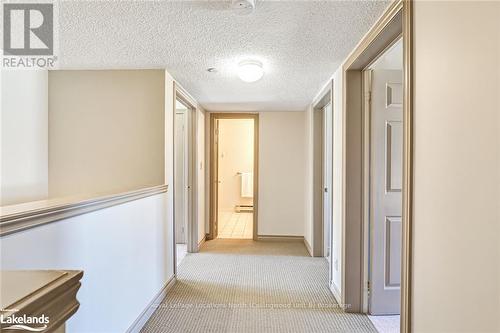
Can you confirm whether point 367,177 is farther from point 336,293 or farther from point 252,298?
point 252,298

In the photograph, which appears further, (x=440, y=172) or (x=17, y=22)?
(x=17, y=22)

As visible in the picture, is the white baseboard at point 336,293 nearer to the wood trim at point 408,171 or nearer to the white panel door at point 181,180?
the wood trim at point 408,171

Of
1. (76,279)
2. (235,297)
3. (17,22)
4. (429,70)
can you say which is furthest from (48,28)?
(235,297)

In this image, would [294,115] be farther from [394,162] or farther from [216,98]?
[394,162]

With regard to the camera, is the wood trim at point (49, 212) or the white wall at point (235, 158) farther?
the white wall at point (235, 158)

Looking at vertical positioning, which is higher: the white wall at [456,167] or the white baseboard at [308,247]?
the white wall at [456,167]

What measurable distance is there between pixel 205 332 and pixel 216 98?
9.07ft

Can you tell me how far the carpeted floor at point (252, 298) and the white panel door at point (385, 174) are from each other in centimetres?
49

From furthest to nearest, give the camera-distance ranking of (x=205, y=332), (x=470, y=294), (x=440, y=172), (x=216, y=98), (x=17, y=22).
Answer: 1. (x=216, y=98)
2. (x=205, y=332)
3. (x=17, y=22)
4. (x=440, y=172)
5. (x=470, y=294)

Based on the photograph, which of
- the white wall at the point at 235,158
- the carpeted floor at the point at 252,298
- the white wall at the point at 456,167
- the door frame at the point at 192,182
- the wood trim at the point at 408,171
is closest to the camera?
the white wall at the point at 456,167

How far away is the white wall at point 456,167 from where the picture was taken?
2.98 feet

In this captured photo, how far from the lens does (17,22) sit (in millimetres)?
1804
